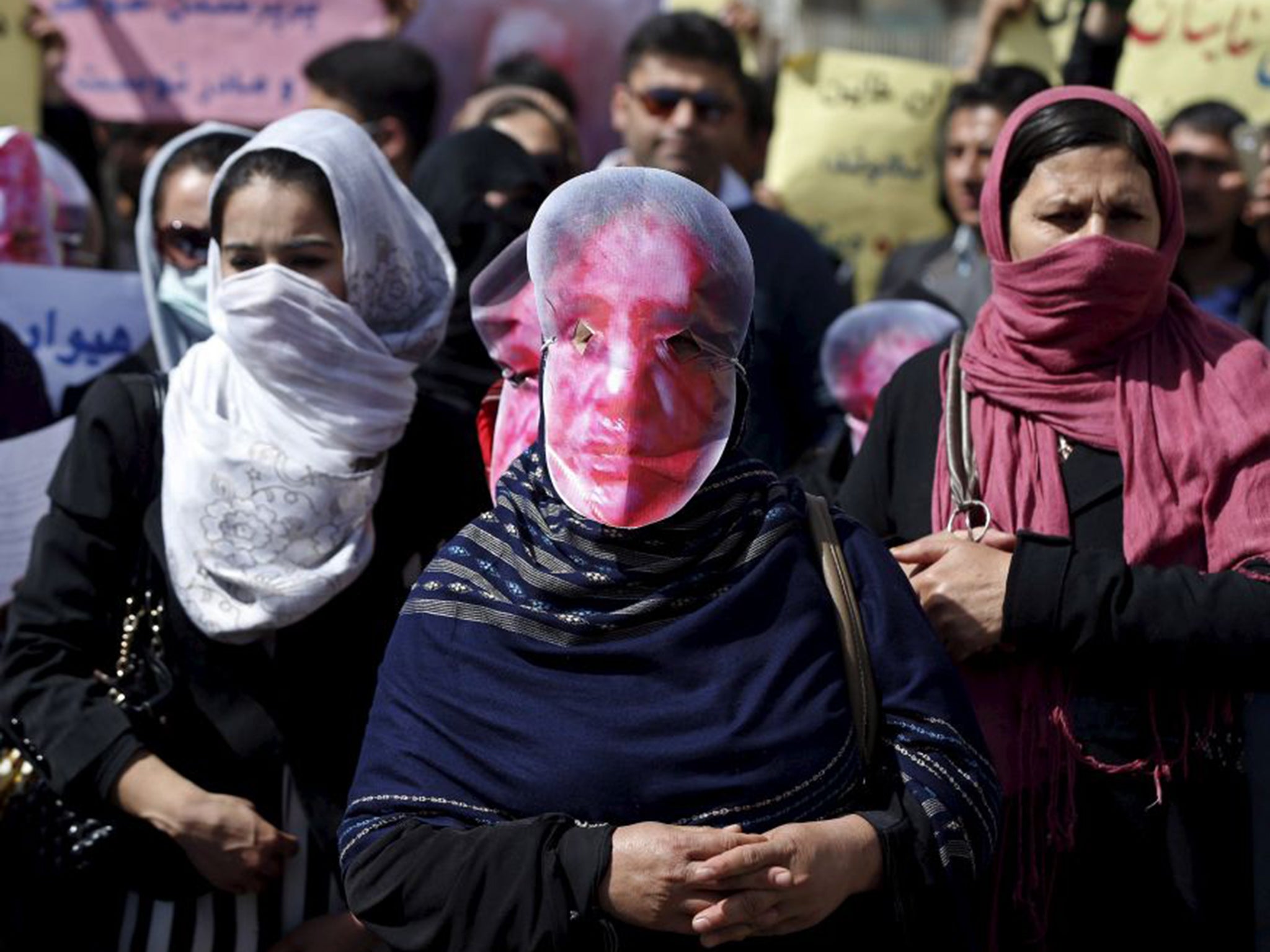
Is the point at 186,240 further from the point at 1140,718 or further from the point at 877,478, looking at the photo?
the point at 1140,718

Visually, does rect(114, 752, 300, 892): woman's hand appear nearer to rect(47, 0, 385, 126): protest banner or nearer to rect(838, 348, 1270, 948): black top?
rect(838, 348, 1270, 948): black top

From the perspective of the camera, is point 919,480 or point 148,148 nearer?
point 919,480

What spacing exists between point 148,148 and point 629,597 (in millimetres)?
4581

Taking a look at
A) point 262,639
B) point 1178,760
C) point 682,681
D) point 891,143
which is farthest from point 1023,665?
point 891,143

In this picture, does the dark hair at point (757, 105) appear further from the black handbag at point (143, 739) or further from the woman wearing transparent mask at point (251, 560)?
the black handbag at point (143, 739)

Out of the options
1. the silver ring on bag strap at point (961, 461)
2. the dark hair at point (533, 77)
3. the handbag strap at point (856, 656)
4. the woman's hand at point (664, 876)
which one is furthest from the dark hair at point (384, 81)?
the woman's hand at point (664, 876)

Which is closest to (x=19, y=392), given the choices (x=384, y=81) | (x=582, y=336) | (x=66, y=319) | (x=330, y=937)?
(x=66, y=319)

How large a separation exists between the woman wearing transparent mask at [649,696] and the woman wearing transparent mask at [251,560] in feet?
1.88

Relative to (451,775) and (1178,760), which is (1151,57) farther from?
(451,775)

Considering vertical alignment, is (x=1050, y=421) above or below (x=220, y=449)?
above

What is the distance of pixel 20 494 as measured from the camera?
3.57 metres

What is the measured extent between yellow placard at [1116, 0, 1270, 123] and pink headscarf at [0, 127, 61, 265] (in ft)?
10.6

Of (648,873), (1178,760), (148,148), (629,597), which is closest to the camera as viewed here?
(648,873)

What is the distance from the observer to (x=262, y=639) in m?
2.84
